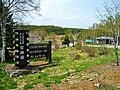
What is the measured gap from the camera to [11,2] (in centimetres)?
1720

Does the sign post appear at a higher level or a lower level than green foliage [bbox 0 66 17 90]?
higher

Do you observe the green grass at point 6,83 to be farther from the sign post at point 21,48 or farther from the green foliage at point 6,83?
the sign post at point 21,48

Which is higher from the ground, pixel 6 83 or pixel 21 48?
pixel 21 48

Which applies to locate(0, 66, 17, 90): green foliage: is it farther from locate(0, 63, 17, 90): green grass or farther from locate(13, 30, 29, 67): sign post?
locate(13, 30, 29, 67): sign post

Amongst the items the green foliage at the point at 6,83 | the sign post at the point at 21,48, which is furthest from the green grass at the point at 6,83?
the sign post at the point at 21,48

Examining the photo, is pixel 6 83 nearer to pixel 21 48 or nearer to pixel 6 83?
pixel 6 83

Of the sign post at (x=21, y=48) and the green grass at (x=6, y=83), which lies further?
the sign post at (x=21, y=48)

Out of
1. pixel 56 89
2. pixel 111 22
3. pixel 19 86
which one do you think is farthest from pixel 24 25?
pixel 56 89

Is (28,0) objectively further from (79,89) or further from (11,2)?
(79,89)

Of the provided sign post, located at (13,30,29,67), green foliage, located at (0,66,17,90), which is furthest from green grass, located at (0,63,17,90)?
sign post, located at (13,30,29,67)

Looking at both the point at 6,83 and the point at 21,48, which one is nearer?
the point at 6,83

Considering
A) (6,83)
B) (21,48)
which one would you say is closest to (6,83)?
(6,83)

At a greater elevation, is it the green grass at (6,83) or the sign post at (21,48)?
the sign post at (21,48)

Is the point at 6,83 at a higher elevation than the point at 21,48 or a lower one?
lower
